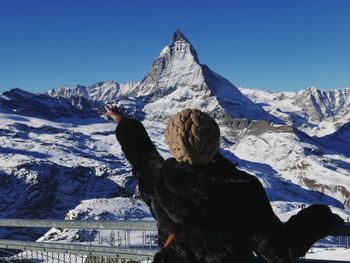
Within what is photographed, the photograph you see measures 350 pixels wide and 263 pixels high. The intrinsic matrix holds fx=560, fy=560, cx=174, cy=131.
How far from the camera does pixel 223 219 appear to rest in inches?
148

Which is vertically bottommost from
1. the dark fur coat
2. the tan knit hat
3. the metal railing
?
the metal railing

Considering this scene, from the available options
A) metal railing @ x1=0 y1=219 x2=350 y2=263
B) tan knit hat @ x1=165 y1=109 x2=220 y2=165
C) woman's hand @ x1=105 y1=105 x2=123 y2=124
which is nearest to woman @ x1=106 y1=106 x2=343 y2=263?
tan knit hat @ x1=165 y1=109 x2=220 y2=165

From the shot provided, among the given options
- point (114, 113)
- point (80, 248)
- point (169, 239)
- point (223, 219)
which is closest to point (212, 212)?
point (223, 219)

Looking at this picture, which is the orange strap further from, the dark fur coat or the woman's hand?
the woman's hand

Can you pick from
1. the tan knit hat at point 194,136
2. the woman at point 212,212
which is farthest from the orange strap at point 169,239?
the tan knit hat at point 194,136

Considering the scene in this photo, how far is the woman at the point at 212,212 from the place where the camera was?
144 inches

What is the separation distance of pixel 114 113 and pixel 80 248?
3215 mm

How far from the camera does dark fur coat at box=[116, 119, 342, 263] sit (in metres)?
3.65

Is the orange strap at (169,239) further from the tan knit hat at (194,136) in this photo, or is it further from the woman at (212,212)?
the tan knit hat at (194,136)

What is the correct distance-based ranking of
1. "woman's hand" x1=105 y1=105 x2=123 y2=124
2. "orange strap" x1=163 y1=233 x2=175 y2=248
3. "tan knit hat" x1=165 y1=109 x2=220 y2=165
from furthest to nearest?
"woman's hand" x1=105 y1=105 x2=123 y2=124 < "orange strap" x1=163 y1=233 x2=175 y2=248 < "tan knit hat" x1=165 y1=109 x2=220 y2=165

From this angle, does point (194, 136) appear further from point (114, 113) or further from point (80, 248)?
point (80, 248)

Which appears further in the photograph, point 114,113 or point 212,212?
point 114,113

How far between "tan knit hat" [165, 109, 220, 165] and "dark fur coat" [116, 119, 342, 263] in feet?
0.29

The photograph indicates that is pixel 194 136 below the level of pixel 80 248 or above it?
above
